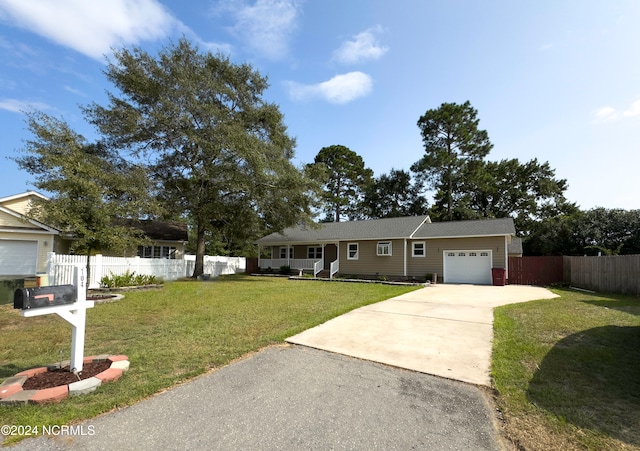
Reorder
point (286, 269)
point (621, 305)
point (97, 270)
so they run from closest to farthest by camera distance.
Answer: point (621, 305)
point (97, 270)
point (286, 269)

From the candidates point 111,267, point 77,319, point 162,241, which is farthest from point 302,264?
point 77,319

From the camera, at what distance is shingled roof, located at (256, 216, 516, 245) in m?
17.7

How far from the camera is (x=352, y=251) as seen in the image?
21.3 metres

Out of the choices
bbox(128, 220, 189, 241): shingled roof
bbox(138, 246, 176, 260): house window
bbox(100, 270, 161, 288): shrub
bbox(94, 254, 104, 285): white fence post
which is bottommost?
bbox(100, 270, 161, 288): shrub

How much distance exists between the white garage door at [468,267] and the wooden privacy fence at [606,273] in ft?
12.1

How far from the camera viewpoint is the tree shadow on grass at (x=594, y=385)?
2.82 meters

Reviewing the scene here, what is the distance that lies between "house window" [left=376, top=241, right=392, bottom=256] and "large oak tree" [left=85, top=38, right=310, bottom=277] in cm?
519

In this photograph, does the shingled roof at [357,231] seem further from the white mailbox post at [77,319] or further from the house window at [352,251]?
the white mailbox post at [77,319]

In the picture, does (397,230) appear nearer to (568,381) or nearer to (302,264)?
(302,264)

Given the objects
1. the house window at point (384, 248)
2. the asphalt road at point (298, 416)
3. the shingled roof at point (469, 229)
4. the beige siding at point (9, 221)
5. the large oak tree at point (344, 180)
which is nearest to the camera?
the asphalt road at point (298, 416)

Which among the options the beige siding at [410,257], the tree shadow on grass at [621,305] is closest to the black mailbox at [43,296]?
the tree shadow on grass at [621,305]

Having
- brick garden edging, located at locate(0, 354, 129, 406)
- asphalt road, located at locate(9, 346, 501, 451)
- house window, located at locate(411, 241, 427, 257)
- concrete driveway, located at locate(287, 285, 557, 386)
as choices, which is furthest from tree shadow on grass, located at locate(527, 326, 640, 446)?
house window, located at locate(411, 241, 427, 257)

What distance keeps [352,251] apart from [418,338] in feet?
51.8

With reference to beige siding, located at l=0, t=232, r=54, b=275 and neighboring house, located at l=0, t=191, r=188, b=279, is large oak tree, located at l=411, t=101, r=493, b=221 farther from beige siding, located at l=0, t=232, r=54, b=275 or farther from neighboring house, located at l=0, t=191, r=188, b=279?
beige siding, located at l=0, t=232, r=54, b=275
